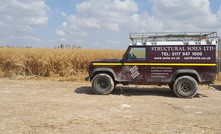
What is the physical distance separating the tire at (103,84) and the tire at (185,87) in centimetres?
245

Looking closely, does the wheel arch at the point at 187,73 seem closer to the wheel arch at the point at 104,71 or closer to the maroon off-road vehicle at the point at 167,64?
the maroon off-road vehicle at the point at 167,64

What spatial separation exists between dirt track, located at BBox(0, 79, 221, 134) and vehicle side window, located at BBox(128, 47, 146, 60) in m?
1.59

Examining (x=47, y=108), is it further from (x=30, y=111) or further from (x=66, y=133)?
(x=66, y=133)

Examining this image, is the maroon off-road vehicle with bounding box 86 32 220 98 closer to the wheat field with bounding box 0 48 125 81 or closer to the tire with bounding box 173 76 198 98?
the tire with bounding box 173 76 198 98

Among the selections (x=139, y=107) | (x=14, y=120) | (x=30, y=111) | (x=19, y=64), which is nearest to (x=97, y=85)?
(x=139, y=107)

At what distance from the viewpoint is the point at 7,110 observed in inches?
222

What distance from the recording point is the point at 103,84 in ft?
26.5

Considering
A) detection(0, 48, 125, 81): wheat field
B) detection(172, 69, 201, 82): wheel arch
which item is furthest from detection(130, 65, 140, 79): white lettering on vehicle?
detection(0, 48, 125, 81): wheat field

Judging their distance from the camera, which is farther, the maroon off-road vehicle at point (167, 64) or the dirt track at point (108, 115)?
the maroon off-road vehicle at point (167, 64)

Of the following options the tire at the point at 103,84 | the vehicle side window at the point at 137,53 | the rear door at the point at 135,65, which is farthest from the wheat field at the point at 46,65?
the vehicle side window at the point at 137,53

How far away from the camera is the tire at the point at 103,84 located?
313 inches

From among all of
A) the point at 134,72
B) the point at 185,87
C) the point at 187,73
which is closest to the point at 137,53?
the point at 134,72

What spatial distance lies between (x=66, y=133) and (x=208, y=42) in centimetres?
607

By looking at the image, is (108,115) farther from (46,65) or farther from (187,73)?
(46,65)
